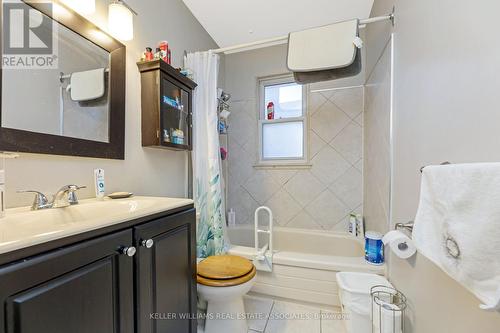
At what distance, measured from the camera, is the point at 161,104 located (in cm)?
146

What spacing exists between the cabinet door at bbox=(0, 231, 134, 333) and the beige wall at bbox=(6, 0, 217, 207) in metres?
0.52

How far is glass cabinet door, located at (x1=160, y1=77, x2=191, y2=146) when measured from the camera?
1.49 m

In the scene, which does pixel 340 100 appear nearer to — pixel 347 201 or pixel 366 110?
pixel 366 110

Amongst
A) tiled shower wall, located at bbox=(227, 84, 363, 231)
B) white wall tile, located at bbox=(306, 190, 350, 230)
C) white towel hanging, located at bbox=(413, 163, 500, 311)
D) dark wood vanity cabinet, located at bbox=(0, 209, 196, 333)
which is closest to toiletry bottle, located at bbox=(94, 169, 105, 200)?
dark wood vanity cabinet, located at bbox=(0, 209, 196, 333)

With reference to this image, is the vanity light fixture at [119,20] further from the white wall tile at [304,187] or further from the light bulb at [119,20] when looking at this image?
the white wall tile at [304,187]

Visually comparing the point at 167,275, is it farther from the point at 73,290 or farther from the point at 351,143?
the point at 351,143

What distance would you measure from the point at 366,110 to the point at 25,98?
2.52m

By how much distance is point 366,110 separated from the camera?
224 centimetres

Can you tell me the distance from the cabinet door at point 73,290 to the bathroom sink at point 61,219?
0.05 metres

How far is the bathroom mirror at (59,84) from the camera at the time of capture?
2.82 feet

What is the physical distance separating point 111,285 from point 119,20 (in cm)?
130

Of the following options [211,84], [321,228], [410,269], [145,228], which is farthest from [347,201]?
[145,228]

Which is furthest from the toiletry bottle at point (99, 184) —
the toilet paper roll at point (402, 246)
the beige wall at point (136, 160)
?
the toilet paper roll at point (402, 246)

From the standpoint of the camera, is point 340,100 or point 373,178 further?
point 340,100
